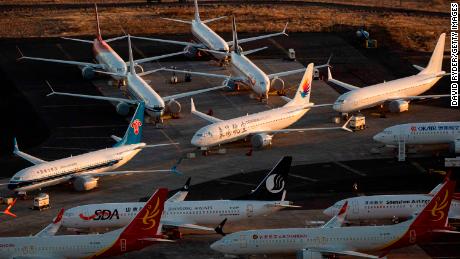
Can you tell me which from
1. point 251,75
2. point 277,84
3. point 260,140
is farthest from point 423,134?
point 277,84

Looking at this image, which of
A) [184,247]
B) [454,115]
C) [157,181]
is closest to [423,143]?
[454,115]

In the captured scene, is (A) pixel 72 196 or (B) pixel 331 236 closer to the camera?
(B) pixel 331 236

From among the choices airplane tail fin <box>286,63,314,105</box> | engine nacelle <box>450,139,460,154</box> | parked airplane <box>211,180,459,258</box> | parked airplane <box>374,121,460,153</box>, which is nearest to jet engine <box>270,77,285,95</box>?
airplane tail fin <box>286,63,314,105</box>

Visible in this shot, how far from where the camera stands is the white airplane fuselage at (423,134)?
143000 mm

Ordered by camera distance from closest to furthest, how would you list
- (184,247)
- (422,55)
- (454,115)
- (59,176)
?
1. (184,247)
2. (59,176)
3. (454,115)
4. (422,55)

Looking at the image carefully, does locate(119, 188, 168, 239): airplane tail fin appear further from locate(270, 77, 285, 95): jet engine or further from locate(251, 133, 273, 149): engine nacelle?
locate(270, 77, 285, 95): jet engine

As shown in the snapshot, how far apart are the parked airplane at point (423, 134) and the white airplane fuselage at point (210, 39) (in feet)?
151

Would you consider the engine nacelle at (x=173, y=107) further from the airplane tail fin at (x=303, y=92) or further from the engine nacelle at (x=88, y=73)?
the engine nacelle at (x=88, y=73)

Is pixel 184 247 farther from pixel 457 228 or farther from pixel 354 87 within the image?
pixel 354 87

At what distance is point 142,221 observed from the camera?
106250mm

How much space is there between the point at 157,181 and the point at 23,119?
32700 millimetres

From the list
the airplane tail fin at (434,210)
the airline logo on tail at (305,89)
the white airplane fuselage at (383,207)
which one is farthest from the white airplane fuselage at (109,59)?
the airplane tail fin at (434,210)

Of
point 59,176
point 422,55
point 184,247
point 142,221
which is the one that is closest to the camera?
point 142,221

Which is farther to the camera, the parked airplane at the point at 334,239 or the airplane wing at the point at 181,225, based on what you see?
the airplane wing at the point at 181,225
